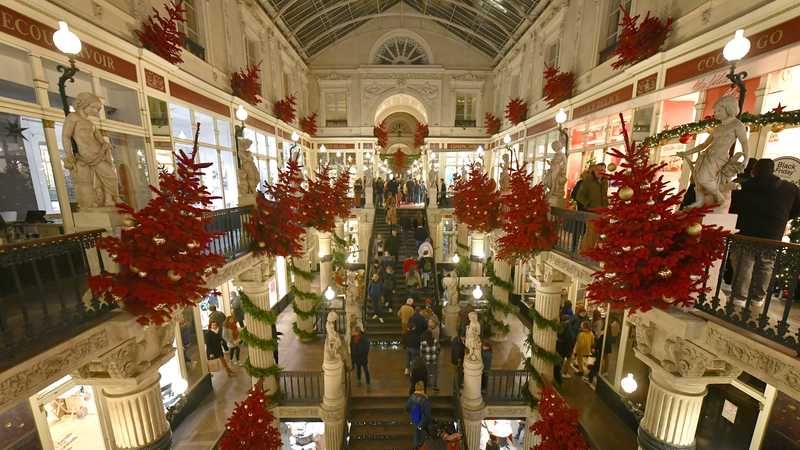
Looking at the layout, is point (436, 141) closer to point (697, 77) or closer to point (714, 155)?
point (697, 77)

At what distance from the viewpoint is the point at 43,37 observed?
4641 millimetres

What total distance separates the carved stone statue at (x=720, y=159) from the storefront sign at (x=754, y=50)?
2567mm

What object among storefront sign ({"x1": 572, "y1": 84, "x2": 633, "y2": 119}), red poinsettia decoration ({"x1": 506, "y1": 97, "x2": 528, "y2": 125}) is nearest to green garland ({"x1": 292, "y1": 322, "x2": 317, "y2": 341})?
storefront sign ({"x1": 572, "y1": 84, "x2": 633, "y2": 119})

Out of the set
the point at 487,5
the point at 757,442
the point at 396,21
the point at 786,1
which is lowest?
the point at 757,442

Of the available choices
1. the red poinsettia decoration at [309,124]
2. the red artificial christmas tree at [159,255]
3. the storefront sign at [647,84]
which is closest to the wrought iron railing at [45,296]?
the red artificial christmas tree at [159,255]

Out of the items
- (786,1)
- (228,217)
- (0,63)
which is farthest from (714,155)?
(0,63)

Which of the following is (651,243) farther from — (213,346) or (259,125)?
(259,125)

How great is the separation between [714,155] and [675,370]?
99.9 inches

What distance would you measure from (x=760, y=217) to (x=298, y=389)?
346 inches

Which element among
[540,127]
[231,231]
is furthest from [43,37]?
[540,127]

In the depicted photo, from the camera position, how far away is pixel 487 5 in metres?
14.6

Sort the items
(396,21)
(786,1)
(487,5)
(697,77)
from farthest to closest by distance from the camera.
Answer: (396,21), (487,5), (697,77), (786,1)

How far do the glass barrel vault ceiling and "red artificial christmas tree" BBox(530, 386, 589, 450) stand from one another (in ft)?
43.1

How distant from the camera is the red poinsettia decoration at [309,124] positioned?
710 inches
